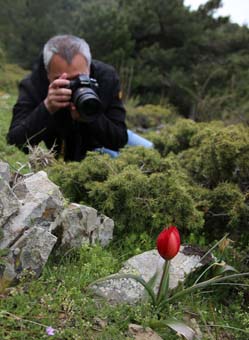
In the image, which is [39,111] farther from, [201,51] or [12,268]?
[201,51]

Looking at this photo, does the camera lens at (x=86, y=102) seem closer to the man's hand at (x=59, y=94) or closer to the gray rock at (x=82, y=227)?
the man's hand at (x=59, y=94)

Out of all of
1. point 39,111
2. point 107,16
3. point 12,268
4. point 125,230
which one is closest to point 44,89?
point 39,111

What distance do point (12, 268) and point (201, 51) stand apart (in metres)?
18.5

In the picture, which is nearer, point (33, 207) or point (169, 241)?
point (169, 241)

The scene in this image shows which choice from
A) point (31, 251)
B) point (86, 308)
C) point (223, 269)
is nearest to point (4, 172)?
point (31, 251)

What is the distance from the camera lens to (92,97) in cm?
287

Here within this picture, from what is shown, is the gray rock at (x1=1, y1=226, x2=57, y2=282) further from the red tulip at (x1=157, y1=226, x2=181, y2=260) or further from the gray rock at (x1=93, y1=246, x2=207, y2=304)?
the red tulip at (x1=157, y1=226, x2=181, y2=260)

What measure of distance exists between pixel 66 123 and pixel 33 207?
5.69ft

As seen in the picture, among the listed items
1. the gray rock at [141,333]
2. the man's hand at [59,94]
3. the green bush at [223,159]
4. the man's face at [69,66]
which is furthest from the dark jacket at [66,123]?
the gray rock at [141,333]

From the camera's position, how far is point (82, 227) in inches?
83.9

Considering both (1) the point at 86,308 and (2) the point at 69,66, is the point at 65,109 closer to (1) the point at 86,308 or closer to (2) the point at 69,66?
(2) the point at 69,66

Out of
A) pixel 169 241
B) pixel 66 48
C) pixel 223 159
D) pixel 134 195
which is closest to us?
pixel 169 241

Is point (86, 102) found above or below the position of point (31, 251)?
above

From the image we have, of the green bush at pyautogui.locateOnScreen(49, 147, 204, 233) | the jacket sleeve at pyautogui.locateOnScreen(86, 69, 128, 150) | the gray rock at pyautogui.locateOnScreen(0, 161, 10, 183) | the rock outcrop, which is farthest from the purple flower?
the jacket sleeve at pyautogui.locateOnScreen(86, 69, 128, 150)
